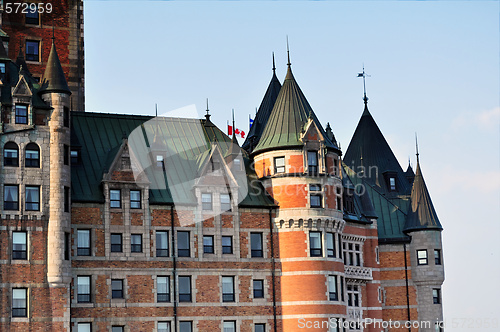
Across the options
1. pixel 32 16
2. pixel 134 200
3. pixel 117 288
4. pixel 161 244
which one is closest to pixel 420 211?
pixel 161 244

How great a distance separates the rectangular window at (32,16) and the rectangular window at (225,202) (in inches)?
866

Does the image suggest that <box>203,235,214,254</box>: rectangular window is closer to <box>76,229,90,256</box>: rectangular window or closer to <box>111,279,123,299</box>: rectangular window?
<box>111,279,123,299</box>: rectangular window

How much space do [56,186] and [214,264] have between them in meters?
12.8

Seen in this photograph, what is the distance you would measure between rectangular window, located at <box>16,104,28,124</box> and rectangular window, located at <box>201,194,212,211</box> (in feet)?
45.4

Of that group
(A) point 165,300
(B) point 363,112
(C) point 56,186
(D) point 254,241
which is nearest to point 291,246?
(D) point 254,241

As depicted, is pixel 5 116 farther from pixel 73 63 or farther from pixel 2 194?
pixel 73 63

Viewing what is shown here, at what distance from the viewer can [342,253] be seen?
250 ft

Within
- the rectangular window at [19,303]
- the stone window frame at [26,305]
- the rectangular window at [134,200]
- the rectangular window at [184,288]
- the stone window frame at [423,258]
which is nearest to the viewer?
the stone window frame at [26,305]

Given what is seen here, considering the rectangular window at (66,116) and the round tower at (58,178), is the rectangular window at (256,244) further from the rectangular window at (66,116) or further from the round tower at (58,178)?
the rectangular window at (66,116)

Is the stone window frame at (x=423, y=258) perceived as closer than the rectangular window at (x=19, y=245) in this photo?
No

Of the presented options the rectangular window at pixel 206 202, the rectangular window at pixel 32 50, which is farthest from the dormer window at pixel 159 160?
the rectangular window at pixel 32 50

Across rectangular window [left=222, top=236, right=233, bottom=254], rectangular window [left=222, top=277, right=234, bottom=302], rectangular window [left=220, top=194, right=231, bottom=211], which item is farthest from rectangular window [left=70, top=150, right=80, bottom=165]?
rectangular window [left=222, top=277, right=234, bottom=302]

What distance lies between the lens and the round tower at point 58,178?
2564 inches

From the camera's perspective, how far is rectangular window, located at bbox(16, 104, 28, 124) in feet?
218
